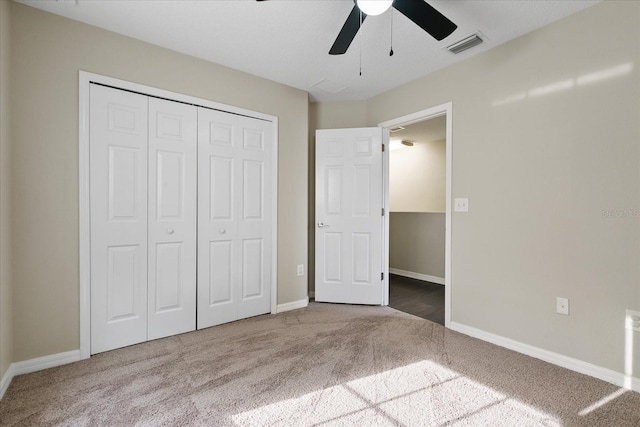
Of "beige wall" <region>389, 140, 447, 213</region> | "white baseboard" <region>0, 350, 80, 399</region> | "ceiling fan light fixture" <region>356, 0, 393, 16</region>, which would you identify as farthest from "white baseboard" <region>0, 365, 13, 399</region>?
"beige wall" <region>389, 140, 447, 213</region>

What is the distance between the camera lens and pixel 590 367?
6.59 feet

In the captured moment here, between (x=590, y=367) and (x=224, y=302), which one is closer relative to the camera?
(x=590, y=367)

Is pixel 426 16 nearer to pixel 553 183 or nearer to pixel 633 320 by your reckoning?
pixel 553 183

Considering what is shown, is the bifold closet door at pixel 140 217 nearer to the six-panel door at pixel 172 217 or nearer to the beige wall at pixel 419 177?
the six-panel door at pixel 172 217

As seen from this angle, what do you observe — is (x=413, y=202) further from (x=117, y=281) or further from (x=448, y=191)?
(x=117, y=281)

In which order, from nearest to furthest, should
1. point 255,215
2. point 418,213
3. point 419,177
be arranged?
point 255,215
point 418,213
point 419,177

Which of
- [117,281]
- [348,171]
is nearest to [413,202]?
[348,171]

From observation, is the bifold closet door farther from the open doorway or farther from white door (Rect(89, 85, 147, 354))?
the open doorway

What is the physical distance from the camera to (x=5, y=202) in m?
1.87

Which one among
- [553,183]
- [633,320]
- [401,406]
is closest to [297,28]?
[553,183]

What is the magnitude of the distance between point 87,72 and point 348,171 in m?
2.48

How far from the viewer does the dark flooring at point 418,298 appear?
332 cm

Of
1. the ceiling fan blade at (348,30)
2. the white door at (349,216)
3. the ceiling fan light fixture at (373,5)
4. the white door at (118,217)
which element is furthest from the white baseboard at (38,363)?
the ceiling fan light fixture at (373,5)

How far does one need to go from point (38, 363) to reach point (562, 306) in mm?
3597
